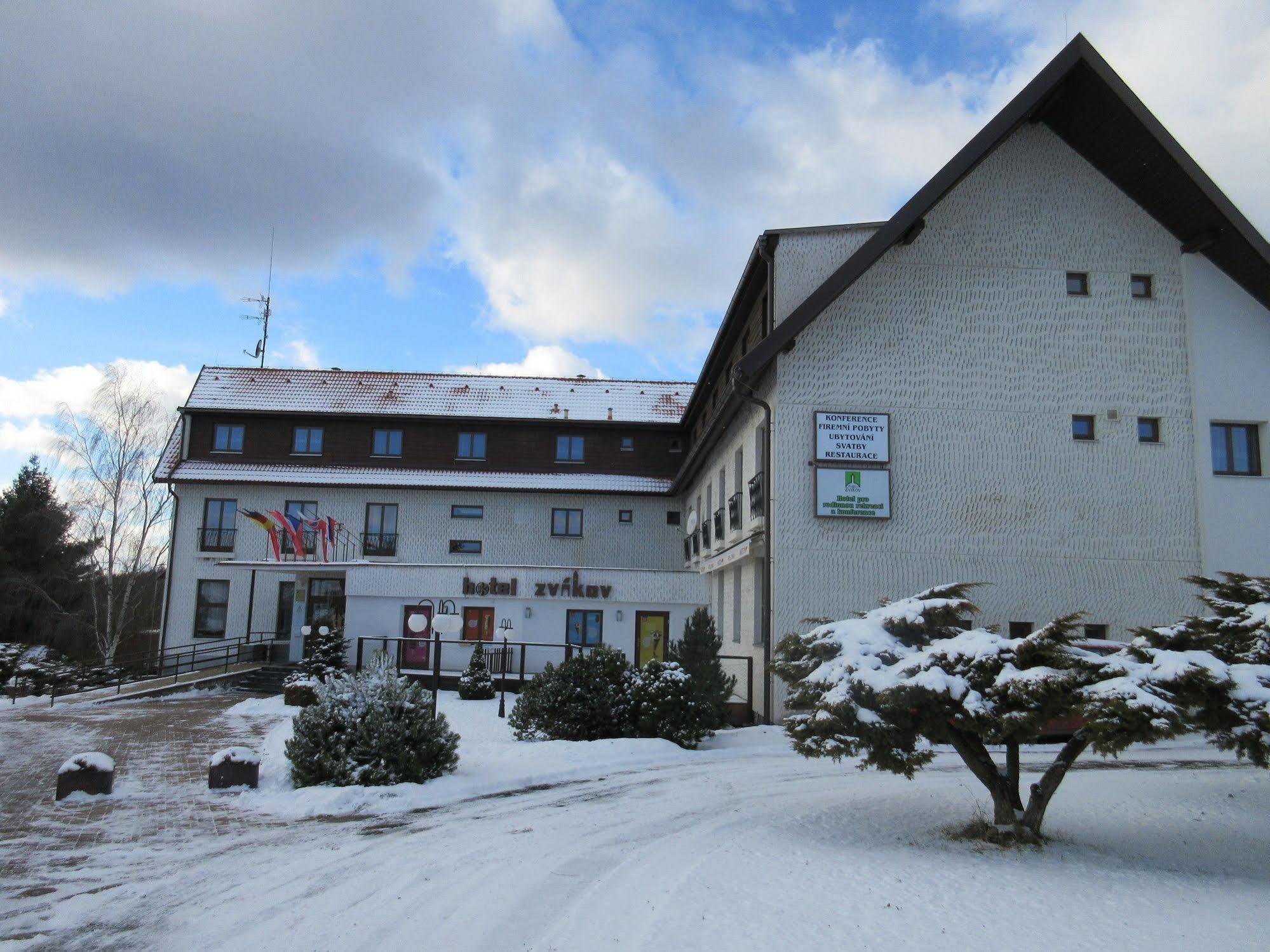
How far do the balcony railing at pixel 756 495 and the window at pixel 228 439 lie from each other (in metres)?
20.2

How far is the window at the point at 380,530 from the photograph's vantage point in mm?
32156

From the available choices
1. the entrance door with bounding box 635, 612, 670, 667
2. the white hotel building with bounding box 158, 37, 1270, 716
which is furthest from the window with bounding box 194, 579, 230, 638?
the white hotel building with bounding box 158, 37, 1270, 716

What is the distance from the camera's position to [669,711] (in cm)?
1540

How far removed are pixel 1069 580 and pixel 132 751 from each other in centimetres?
1670

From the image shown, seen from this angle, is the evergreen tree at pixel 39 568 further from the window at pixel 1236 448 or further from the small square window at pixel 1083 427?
the window at pixel 1236 448

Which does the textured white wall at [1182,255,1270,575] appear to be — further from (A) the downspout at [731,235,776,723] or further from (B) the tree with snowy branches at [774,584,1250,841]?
(B) the tree with snowy branches at [774,584,1250,841]

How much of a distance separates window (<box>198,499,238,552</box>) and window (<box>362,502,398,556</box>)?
14.1ft

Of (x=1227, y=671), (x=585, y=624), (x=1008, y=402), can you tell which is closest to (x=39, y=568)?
(x=585, y=624)

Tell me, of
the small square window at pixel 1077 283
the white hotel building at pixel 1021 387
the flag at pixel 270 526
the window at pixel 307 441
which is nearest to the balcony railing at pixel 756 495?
the white hotel building at pixel 1021 387

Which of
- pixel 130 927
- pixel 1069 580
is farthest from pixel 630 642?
pixel 130 927

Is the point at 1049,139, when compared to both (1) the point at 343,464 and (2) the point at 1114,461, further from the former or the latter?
(1) the point at 343,464

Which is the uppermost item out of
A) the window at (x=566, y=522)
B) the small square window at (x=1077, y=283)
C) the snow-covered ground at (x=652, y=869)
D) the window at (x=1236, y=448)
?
the small square window at (x=1077, y=283)

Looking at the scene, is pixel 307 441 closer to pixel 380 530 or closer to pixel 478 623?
pixel 380 530

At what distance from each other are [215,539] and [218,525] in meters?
0.47
